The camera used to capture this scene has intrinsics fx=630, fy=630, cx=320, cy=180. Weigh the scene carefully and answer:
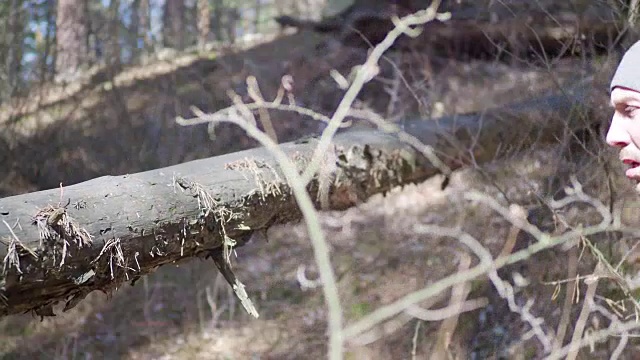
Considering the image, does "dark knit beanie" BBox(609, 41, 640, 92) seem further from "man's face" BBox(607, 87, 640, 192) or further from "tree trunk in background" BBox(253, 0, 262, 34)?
"tree trunk in background" BBox(253, 0, 262, 34)

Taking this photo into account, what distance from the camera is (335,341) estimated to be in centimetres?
95

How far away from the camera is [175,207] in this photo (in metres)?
2.95

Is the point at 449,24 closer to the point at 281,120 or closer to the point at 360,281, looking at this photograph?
the point at 281,120

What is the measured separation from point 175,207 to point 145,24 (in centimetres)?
762

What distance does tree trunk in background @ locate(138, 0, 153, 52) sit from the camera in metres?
9.42

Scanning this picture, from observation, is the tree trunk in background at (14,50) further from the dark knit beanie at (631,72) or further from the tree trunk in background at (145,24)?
the dark knit beanie at (631,72)

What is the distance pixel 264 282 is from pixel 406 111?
3.35 metres

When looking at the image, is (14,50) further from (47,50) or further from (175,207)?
(175,207)

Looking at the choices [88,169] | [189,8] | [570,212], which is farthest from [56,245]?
[189,8]

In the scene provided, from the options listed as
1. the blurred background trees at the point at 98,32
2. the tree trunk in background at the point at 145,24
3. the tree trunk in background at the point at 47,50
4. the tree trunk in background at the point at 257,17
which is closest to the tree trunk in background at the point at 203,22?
the blurred background trees at the point at 98,32

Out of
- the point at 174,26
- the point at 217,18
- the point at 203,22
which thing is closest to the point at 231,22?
the point at 217,18

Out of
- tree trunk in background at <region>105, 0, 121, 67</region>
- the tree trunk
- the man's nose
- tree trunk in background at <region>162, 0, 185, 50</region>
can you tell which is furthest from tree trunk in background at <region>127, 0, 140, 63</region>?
the man's nose

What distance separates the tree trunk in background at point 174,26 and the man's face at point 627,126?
9.58 metres

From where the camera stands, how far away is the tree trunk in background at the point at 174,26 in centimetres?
1075
